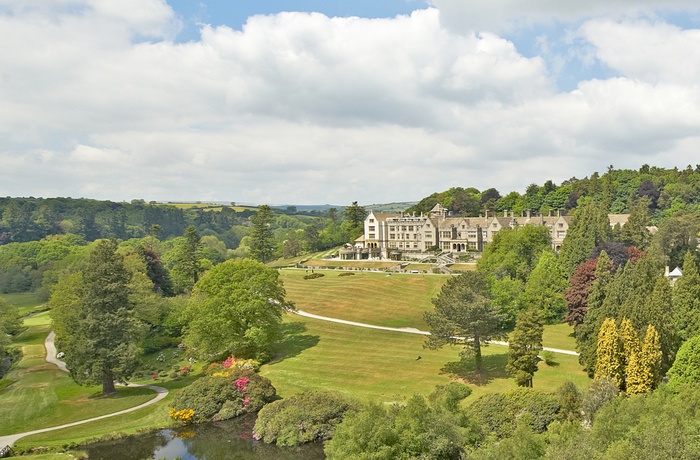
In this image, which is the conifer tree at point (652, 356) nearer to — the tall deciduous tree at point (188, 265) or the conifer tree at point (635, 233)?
the conifer tree at point (635, 233)

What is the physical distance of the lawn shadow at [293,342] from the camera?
58941 mm

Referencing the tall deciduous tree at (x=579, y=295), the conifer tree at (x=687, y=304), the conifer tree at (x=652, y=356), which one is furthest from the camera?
the tall deciduous tree at (x=579, y=295)

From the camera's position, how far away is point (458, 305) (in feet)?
155

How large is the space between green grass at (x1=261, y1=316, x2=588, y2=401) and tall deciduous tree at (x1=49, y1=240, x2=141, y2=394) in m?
14.2

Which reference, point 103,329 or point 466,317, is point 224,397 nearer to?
point 103,329

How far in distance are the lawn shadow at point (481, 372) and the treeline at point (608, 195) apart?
3325 inches

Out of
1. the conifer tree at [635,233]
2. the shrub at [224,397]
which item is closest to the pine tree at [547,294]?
the conifer tree at [635,233]

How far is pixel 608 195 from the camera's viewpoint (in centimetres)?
13575

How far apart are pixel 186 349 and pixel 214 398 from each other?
70.7ft

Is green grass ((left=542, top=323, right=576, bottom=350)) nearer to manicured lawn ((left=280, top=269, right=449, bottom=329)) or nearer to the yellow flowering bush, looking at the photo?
manicured lawn ((left=280, top=269, right=449, bottom=329))

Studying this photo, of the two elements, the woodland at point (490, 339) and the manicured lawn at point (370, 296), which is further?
the manicured lawn at point (370, 296)

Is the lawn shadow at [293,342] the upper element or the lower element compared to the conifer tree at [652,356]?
lower

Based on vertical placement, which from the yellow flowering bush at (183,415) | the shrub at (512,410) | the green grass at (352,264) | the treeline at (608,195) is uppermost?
the treeline at (608,195)

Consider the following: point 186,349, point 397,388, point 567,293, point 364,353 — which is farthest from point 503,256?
point 186,349
